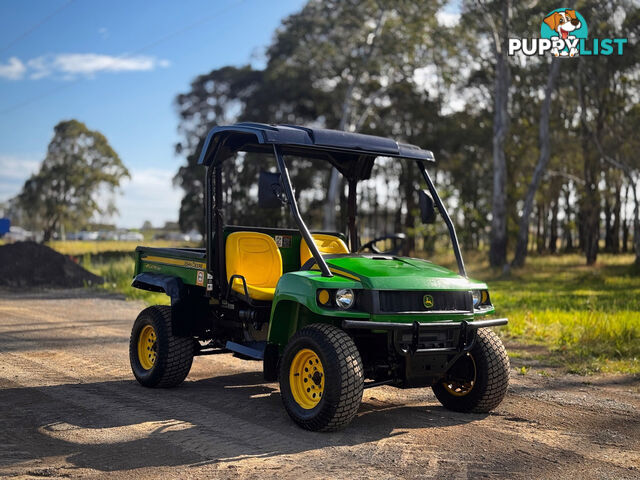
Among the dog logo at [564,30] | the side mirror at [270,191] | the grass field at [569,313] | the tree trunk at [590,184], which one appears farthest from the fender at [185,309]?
the tree trunk at [590,184]

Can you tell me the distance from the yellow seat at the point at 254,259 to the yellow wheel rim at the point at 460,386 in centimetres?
186

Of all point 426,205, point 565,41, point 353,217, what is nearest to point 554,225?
point 565,41

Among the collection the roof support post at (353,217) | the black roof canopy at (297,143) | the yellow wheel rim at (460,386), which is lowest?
the yellow wheel rim at (460,386)

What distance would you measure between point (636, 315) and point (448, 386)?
6.52 m

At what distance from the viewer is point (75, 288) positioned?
20.8 m

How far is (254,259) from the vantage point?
732 cm

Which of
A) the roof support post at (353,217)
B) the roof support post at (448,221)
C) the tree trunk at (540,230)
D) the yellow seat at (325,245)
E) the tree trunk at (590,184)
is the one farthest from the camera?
the tree trunk at (540,230)

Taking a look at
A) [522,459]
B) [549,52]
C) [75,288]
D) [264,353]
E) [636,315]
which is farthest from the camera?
[549,52]

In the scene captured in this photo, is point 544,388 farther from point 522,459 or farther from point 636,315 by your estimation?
point 636,315

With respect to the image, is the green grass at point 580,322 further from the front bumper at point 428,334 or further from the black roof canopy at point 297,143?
the black roof canopy at point 297,143

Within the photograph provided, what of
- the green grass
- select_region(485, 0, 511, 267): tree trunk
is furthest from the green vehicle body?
select_region(485, 0, 511, 267): tree trunk

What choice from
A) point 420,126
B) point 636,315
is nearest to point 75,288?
point 636,315

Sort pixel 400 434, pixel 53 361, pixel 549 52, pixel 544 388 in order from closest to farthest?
pixel 400 434, pixel 544 388, pixel 53 361, pixel 549 52

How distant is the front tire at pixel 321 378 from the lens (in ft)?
17.5
